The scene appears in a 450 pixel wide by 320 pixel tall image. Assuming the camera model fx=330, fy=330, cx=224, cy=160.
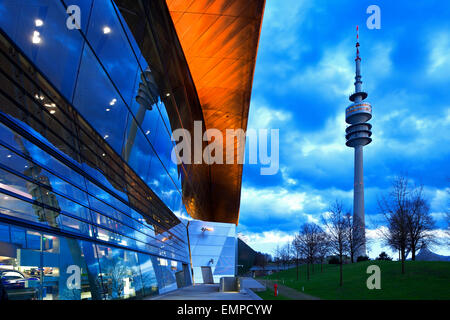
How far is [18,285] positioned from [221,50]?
1190 centimetres

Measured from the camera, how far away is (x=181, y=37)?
13.4 m

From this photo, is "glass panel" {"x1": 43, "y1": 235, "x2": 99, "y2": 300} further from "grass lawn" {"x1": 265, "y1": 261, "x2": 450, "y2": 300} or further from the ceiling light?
"grass lawn" {"x1": 265, "y1": 261, "x2": 450, "y2": 300}

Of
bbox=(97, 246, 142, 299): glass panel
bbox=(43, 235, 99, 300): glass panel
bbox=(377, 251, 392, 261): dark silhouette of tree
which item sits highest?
bbox=(43, 235, 99, 300): glass panel

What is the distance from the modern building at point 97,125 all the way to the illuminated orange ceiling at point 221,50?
7 cm

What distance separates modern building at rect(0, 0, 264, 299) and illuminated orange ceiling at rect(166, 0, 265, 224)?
0.07 m

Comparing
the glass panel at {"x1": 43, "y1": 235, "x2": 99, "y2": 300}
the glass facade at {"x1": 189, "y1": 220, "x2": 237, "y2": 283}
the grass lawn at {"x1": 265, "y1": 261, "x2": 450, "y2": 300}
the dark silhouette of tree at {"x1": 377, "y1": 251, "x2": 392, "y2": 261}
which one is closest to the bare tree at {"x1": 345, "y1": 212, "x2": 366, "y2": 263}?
the grass lawn at {"x1": 265, "y1": 261, "x2": 450, "y2": 300}

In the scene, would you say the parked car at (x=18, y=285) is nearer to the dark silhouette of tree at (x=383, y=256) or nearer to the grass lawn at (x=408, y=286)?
the grass lawn at (x=408, y=286)

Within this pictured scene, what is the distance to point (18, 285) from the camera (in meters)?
4.29

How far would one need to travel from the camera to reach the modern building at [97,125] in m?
4.42

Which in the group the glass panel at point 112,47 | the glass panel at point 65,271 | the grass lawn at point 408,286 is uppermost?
the glass panel at point 112,47

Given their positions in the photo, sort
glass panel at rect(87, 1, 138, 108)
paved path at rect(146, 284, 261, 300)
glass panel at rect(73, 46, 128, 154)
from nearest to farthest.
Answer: glass panel at rect(73, 46, 128, 154)
glass panel at rect(87, 1, 138, 108)
paved path at rect(146, 284, 261, 300)

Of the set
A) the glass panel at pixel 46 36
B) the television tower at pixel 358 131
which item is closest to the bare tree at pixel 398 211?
the glass panel at pixel 46 36

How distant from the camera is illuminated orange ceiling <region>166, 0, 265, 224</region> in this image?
1150cm

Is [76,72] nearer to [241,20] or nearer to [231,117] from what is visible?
[241,20]
